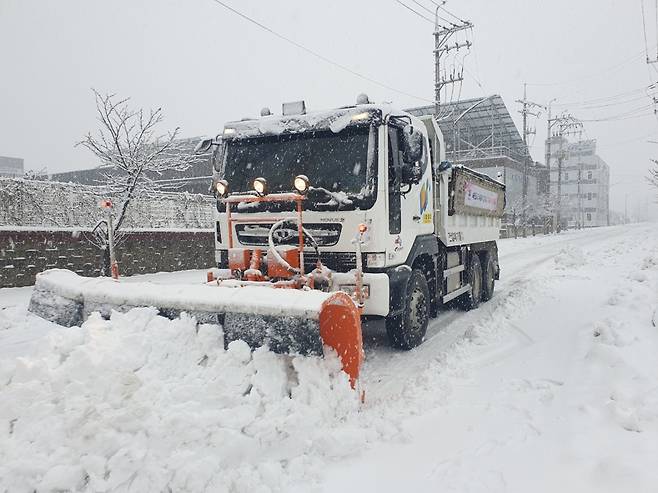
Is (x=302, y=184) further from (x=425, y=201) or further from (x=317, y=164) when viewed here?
(x=425, y=201)

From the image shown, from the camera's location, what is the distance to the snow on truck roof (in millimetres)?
4934

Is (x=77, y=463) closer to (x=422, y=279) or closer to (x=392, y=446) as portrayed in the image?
(x=392, y=446)

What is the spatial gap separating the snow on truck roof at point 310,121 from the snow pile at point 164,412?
8.54 ft

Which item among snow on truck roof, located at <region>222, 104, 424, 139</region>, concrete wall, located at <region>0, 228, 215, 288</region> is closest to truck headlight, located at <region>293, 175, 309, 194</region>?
snow on truck roof, located at <region>222, 104, 424, 139</region>

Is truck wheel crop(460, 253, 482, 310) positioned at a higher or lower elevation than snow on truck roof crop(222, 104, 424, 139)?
lower

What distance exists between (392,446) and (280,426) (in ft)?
2.56

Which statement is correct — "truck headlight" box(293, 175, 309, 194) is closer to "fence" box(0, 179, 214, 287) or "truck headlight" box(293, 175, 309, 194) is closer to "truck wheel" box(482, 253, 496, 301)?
"truck wheel" box(482, 253, 496, 301)

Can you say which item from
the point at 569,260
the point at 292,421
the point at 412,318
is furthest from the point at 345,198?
the point at 569,260

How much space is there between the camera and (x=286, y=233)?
500 cm

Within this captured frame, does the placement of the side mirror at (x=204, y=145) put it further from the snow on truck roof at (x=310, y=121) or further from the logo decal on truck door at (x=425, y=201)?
the logo decal on truck door at (x=425, y=201)

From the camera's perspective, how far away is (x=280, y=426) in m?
2.96

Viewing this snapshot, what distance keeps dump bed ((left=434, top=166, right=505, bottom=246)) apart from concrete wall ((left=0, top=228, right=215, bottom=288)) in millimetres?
8139

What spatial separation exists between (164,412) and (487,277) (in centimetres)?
762

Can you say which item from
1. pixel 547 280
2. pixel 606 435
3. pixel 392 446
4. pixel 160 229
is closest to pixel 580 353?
pixel 606 435
